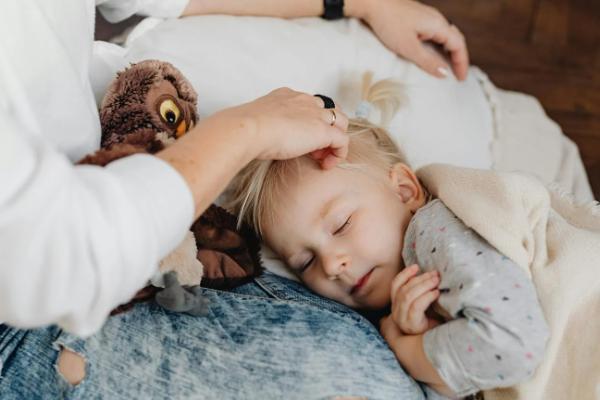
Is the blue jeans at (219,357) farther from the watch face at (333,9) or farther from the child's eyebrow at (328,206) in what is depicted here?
the watch face at (333,9)

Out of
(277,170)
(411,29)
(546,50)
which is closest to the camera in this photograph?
(277,170)

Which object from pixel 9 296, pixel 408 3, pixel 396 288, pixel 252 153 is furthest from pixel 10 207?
pixel 408 3

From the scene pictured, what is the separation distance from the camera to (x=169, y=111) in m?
0.98

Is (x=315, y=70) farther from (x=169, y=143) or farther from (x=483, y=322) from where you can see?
(x=483, y=322)

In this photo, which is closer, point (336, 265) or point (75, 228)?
point (75, 228)

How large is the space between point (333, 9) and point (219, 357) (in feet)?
2.49

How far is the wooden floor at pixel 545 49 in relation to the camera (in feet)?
5.75

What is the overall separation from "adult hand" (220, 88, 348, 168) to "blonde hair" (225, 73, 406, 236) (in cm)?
12

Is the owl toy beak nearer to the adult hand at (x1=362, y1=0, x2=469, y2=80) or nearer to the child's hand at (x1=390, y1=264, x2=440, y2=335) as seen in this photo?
the child's hand at (x1=390, y1=264, x2=440, y2=335)

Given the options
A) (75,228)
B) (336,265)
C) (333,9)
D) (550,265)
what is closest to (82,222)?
(75,228)

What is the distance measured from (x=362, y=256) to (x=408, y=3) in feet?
1.95

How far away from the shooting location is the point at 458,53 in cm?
140

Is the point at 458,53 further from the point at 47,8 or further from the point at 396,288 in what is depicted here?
the point at 47,8

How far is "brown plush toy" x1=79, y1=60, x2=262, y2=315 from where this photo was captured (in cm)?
89
